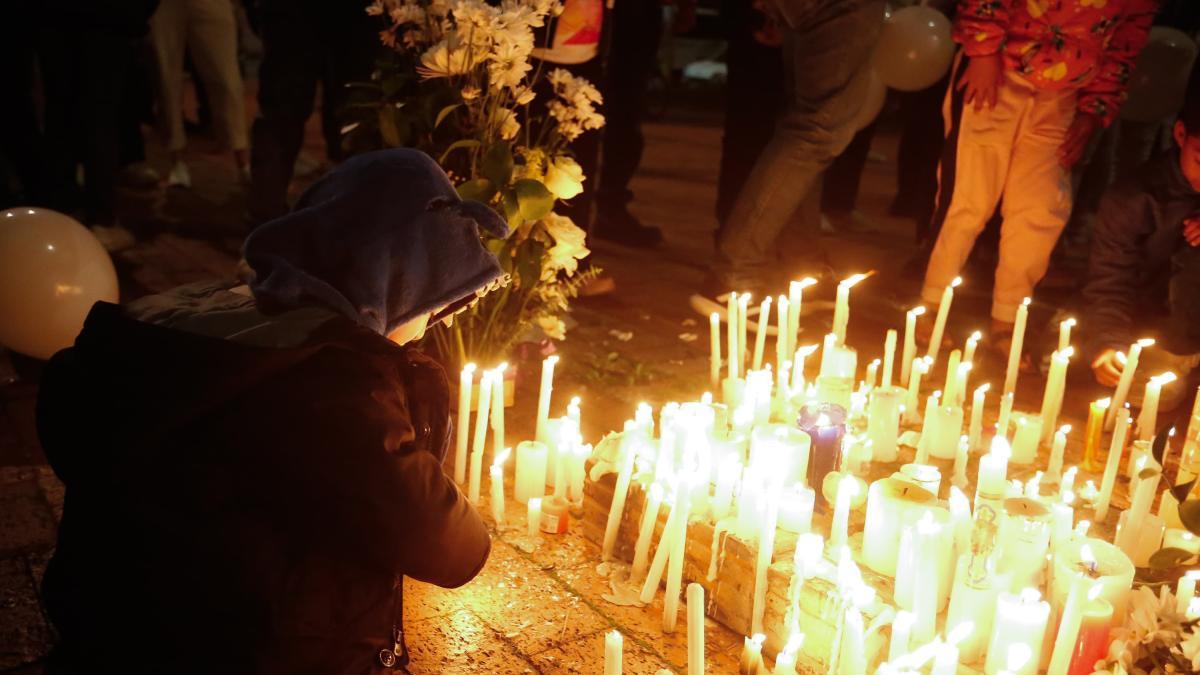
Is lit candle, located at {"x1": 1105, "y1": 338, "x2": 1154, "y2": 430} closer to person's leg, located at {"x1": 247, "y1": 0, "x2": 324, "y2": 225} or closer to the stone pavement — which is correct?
the stone pavement

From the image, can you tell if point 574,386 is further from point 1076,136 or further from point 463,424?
point 1076,136

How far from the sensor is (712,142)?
11.0 meters

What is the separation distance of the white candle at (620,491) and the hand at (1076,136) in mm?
2438

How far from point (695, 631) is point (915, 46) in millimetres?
4037

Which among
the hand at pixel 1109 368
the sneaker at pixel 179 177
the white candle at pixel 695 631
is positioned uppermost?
the white candle at pixel 695 631

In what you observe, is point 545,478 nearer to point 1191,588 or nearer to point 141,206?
point 1191,588

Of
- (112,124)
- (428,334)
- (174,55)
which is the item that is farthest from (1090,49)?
(174,55)

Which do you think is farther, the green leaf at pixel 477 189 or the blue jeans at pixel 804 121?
the blue jeans at pixel 804 121

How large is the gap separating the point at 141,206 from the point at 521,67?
4.15 metres

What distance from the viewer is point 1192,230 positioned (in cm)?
406

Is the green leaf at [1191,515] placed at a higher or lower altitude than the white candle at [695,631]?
higher

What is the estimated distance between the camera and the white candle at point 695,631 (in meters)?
1.97

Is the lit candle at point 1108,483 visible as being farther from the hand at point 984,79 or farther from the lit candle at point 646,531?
the hand at point 984,79

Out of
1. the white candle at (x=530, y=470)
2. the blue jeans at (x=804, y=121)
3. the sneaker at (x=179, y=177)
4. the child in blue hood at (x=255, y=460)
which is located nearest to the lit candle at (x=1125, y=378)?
the blue jeans at (x=804, y=121)
